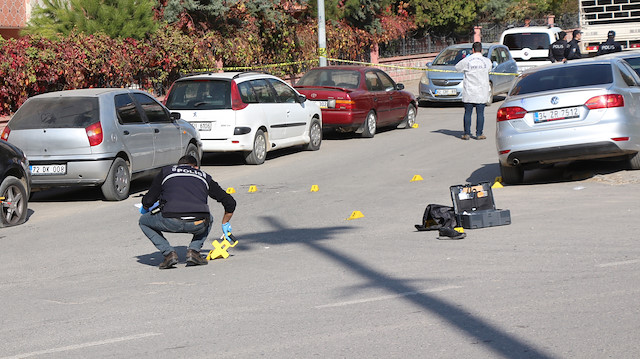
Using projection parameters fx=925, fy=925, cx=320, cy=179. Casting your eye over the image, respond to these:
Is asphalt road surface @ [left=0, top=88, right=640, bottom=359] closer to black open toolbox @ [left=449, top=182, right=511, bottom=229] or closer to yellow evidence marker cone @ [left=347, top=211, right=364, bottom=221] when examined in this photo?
yellow evidence marker cone @ [left=347, top=211, right=364, bottom=221]

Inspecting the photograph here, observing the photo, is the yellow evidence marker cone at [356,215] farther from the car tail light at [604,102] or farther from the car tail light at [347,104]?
the car tail light at [347,104]

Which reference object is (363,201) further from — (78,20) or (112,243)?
(78,20)

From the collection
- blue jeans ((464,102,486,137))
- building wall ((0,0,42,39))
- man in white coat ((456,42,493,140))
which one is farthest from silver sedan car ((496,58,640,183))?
Answer: building wall ((0,0,42,39))

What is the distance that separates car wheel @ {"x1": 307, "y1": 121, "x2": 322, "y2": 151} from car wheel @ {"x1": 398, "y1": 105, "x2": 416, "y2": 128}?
4.17 metres

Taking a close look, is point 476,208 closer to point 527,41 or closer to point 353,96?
point 353,96

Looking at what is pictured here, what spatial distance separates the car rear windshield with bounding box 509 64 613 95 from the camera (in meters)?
12.9

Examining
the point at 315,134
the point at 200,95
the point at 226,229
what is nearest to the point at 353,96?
the point at 315,134

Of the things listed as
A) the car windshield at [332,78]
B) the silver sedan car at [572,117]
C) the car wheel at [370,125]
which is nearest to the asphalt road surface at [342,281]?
the silver sedan car at [572,117]

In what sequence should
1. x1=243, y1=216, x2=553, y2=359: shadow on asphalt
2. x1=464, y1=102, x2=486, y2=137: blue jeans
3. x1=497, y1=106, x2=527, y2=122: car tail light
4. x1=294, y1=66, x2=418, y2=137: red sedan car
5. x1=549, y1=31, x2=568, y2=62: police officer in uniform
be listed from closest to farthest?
x1=243, y1=216, x2=553, y2=359: shadow on asphalt < x1=497, y1=106, x2=527, y2=122: car tail light < x1=464, y1=102, x2=486, y2=137: blue jeans < x1=294, y1=66, x2=418, y2=137: red sedan car < x1=549, y1=31, x2=568, y2=62: police officer in uniform

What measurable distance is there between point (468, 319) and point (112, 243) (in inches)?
206

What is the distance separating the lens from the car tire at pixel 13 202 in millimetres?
Result: 11805

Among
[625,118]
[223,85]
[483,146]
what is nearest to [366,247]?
[625,118]

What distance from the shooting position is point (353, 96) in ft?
67.1

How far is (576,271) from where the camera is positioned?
24.9 ft
